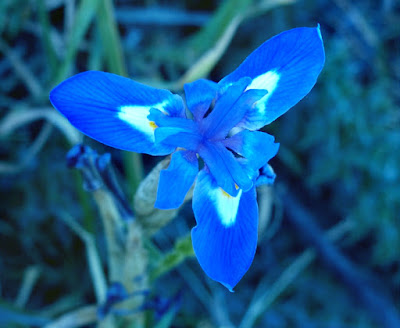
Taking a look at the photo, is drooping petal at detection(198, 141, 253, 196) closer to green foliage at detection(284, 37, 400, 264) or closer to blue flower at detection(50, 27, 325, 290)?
blue flower at detection(50, 27, 325, 290)

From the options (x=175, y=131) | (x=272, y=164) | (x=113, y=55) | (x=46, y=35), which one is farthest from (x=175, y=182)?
(x=272, y=164)

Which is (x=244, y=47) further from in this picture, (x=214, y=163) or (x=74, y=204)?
(x=214, y=163)

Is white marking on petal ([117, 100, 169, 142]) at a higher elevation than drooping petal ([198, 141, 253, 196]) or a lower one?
higher

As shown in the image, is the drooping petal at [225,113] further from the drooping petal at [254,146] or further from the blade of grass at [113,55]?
the blade of grass at [113,55]

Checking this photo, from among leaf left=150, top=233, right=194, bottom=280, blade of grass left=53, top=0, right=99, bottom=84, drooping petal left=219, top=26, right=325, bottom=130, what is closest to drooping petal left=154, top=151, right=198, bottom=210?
drooping petal left=219, top=26, right=325, bottom=130

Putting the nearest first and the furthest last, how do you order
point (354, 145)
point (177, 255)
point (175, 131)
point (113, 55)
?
point (175, 131), point (177, 255), point (113, 55), point (354, 145)

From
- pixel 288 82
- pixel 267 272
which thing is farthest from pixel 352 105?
pixel 288 82

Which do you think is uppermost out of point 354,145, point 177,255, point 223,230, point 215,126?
point 215,126

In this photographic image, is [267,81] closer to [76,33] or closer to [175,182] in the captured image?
[175,182]
